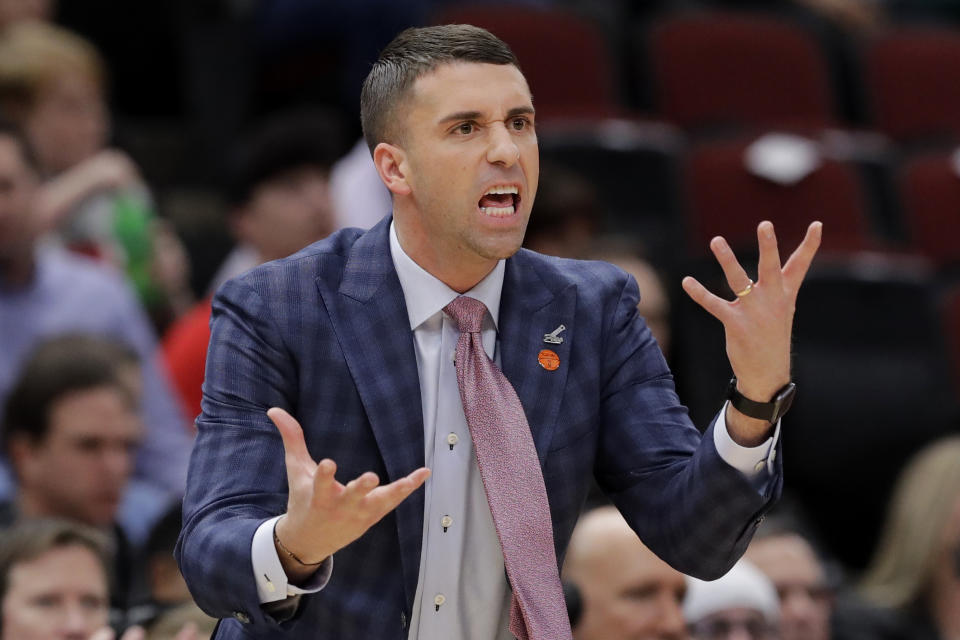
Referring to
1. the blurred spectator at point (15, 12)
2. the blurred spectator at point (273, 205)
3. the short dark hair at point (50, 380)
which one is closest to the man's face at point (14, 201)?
the short dark hair at point (50, 380)

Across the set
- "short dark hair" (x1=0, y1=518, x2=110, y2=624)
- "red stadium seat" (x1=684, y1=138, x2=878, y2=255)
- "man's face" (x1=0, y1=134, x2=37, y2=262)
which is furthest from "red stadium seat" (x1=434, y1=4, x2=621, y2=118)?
"short dark hair" (x1=0, y1=518, x2=110, y2=624)

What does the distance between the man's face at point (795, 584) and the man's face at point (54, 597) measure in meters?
1.83

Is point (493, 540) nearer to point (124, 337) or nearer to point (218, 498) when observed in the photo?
point (218, 498)

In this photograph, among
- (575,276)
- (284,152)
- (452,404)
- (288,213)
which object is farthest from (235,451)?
(284,152)

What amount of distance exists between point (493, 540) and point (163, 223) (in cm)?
342

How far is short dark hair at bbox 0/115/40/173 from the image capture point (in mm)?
4336

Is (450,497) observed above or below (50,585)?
above

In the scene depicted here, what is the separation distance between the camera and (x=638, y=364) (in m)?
2.14

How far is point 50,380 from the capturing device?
12.9ft

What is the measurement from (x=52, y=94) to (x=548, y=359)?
3.19m

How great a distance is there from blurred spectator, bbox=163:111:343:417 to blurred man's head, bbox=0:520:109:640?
1.22 meters

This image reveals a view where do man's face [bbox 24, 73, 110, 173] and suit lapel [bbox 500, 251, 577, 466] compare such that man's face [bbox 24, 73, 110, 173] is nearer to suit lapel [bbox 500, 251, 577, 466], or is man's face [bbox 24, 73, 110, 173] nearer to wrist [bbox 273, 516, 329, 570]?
suit lapel [bbox 500, 251, 577, 466]

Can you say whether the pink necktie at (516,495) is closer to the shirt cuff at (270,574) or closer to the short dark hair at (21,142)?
the shirt cuff at (270,574)

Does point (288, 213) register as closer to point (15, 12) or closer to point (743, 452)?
point (15, 12)
